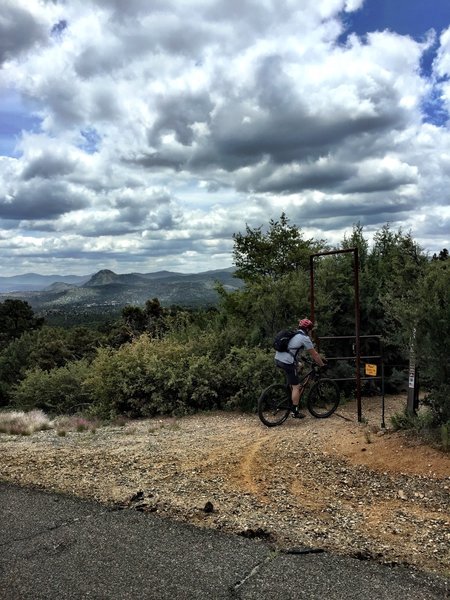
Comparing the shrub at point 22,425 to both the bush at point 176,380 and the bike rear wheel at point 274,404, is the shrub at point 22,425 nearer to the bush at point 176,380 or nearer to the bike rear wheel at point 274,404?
the bush at point 176,380

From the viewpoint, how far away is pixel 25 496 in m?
5.82

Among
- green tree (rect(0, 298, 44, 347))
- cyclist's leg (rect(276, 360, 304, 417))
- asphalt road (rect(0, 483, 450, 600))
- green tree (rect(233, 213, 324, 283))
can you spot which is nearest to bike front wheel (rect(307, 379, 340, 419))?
cyclist's leg (rect(276, 360, 304, 417))

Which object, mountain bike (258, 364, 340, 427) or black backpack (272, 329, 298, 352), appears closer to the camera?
black backpack (272, 329, 298, 352)

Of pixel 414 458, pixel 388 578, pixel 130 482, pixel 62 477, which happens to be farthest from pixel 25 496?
pixel 414 458

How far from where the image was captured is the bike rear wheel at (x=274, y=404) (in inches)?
369

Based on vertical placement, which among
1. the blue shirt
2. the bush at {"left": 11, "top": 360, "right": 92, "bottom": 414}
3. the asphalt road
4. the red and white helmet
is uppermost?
the red and white helmet

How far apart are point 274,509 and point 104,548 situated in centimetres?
171

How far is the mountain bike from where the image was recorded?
9.46m

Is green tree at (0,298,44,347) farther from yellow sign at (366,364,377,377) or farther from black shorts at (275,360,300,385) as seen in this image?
yellow sign at (366,364,377,377)

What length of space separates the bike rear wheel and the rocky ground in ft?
0.94

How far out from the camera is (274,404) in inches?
375

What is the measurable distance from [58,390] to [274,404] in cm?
854

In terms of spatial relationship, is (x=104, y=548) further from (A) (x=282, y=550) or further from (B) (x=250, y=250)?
(B) (x=250, y=250)

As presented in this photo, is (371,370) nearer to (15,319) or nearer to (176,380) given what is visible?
(176,380)
